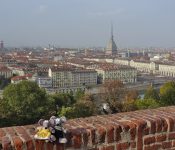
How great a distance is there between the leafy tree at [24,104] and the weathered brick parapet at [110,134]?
21035mm

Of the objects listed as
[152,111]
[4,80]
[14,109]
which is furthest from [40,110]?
[4,80]

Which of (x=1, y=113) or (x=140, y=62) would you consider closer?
(x=1, y=113)

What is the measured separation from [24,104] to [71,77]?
43.1 metres

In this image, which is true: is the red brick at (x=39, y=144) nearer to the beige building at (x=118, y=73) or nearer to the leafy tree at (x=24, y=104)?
the leafy tree at (x=24, y=104)

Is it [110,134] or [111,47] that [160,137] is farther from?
[111,47]

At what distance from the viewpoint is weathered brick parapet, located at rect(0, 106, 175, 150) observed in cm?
294

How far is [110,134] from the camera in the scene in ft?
10.5

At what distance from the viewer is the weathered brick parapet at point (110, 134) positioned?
9.64ft

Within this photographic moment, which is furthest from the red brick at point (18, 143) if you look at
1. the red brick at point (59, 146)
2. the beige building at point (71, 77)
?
the beige building at point (71, 77)

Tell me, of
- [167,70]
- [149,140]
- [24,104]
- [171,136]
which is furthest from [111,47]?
Answer: [149,140]

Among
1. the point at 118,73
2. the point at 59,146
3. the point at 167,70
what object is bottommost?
the point at 167,70

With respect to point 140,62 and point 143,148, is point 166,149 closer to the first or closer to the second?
point 143,148

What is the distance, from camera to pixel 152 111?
4.02 meters

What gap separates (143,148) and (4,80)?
6550 centimetres
